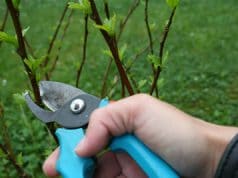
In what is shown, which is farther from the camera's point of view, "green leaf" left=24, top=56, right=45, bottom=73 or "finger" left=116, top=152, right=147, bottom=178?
"finger" left=116, top=152, right=147, bottom=178

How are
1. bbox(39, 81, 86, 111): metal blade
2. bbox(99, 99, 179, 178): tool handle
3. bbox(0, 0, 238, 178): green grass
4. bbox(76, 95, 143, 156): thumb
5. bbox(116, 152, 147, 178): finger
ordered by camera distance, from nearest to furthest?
bbox(99, 99, 179, 178): tool handle, bbox(76, 95, 143, 156): thumb, bbox(39, 81, 86, 111): metal blade, bbox(116, 152, 147, 178): finger, bbox(0, 0, 238, 178): green grass

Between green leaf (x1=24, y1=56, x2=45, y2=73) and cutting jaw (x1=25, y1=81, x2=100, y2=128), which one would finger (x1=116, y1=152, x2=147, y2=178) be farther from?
green leaf (x1=24, y1=56, x2=45, y2=73)

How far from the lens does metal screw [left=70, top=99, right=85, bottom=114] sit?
128 cm

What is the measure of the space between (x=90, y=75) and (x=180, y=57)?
91 centimetres

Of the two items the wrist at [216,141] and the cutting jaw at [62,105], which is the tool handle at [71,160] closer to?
the cutting jaw at [62,105]

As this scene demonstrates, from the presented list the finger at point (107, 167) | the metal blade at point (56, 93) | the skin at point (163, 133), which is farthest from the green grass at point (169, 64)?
the skin at point (163, 133)

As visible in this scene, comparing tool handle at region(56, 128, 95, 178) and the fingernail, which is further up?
the fingernail

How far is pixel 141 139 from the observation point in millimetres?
1271

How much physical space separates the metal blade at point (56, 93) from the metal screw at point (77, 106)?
6 cm

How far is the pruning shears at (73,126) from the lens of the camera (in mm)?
1200

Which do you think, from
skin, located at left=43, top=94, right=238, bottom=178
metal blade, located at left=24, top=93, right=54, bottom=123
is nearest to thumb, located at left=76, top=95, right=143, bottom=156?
skin, located at left=43, top=94, right=238, bottom=178

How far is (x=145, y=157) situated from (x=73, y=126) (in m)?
0.21

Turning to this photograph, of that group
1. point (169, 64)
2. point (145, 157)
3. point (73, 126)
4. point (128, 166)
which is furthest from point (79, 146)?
point (169, 64)

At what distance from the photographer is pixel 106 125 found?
1254mm
